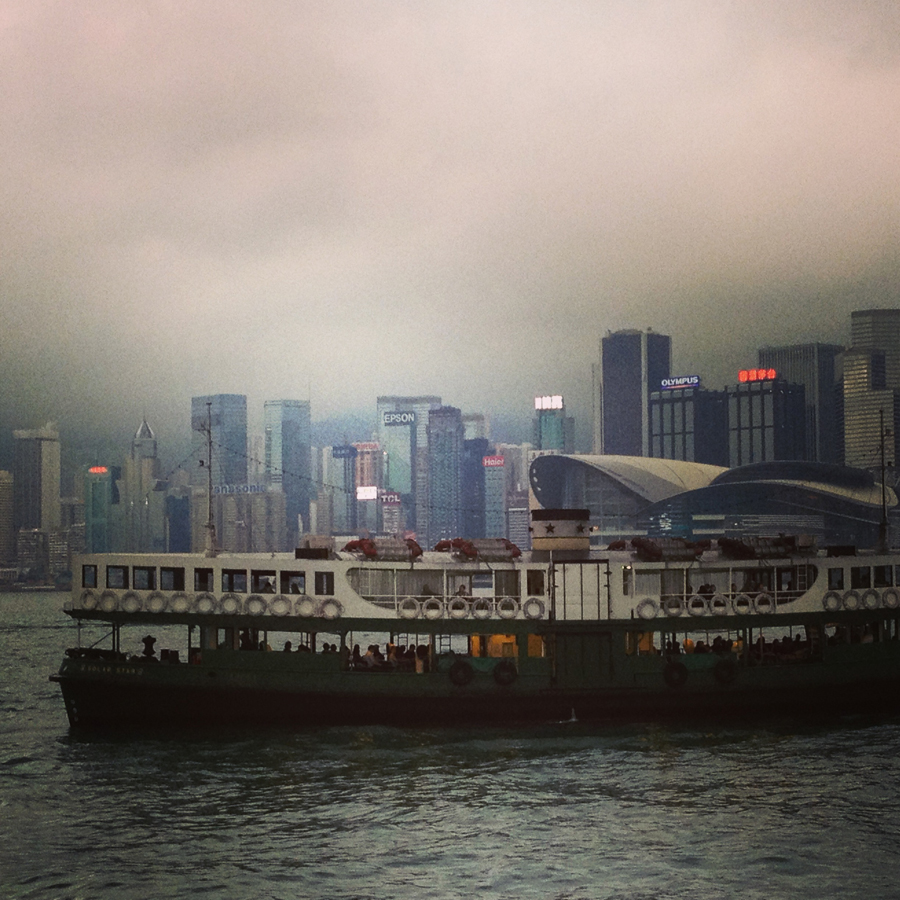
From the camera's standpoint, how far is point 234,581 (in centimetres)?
3934

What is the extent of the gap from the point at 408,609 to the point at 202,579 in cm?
640

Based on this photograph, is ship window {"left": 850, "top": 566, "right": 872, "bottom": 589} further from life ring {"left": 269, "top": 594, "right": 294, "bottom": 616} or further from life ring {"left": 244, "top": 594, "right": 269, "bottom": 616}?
life ring {"left": 244, "top": 594, "right": 269, "bottom": 616}

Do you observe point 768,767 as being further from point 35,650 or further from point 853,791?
point 35,650

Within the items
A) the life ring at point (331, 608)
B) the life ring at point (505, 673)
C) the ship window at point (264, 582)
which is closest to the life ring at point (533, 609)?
the life ring at point (505, 673)

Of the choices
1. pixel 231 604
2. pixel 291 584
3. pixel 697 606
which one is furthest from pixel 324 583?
pixel 697 606

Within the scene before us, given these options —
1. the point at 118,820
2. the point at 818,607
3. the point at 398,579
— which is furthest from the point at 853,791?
the point at 118,820

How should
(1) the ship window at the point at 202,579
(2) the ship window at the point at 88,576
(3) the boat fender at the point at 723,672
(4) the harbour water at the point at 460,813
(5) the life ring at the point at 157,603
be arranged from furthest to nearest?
(2) the ship window at the point at 88,576 < (1) the ship window at the point at 202,579 < (5) the life ring at the point at 157,603 < (3) the boat fender at the point at 723,672 < (4) the harbour water at the point at 460,813

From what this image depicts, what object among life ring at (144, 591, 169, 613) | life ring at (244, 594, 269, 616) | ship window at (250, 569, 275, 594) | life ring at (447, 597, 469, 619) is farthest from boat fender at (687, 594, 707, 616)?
life ring at (144, 591, 169, 613)

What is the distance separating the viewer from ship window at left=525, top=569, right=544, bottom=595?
38031 millimetres

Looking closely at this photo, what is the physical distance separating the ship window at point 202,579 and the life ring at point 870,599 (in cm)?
2048

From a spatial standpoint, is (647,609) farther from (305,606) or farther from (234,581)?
(234,581)

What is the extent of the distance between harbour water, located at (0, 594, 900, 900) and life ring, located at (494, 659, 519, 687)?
145 cm

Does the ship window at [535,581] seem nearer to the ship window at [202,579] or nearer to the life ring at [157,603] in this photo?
the ship window at [202,579]

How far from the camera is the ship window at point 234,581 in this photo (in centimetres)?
3788
